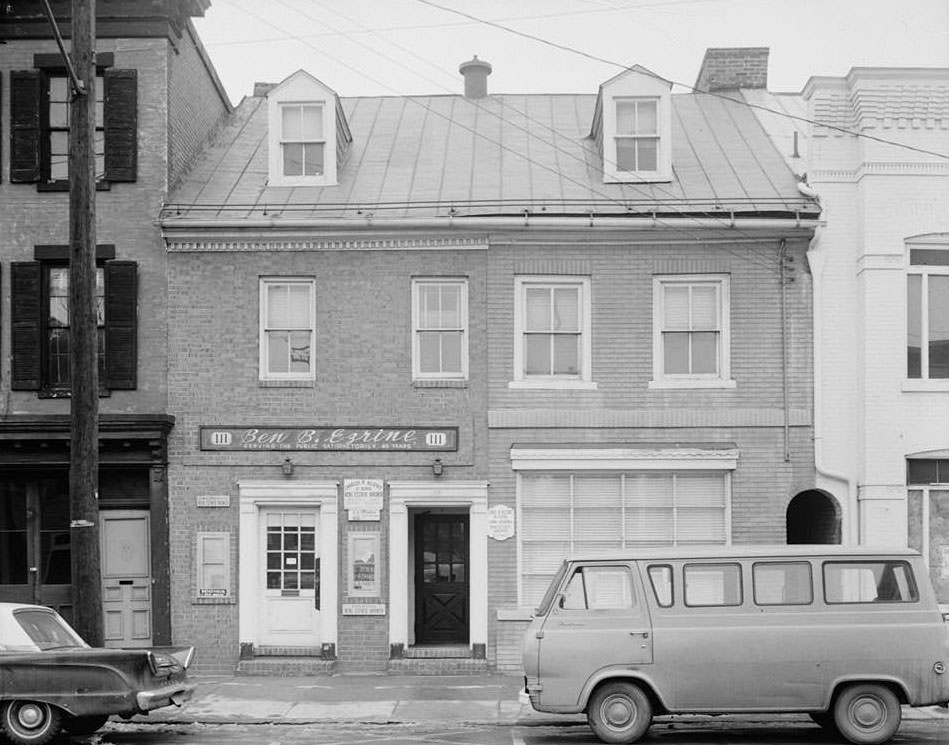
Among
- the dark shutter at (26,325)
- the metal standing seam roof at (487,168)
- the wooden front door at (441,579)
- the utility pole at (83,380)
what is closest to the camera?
the utility pole at (83,380)

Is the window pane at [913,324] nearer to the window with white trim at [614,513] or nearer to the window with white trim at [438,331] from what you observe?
the window with white trim at [614,513]

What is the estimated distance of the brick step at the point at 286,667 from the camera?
17172mm

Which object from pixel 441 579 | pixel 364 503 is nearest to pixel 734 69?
pixel 441 579

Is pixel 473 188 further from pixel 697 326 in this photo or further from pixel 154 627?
pixel 154 627

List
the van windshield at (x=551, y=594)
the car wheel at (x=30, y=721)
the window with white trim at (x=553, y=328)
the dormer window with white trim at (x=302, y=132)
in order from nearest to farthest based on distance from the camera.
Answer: the car wheel at (x=30, y=721), the van windshield at (x=551, y=594), the window with white trim at (x=553, y=328), the dormer window with white trim at (x=302, y=132)

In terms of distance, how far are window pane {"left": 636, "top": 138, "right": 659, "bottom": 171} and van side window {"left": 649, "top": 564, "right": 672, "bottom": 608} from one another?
25.8 ft

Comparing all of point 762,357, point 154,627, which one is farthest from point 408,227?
point 154,627

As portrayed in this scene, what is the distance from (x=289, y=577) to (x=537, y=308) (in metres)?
5.28

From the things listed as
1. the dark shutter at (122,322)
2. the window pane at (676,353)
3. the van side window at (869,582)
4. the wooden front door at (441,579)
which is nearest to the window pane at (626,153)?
the window pane at (676,353)

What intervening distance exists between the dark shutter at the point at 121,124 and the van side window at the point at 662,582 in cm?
972

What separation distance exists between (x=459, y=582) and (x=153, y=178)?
750 centimetres

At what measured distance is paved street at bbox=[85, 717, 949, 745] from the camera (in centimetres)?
1279

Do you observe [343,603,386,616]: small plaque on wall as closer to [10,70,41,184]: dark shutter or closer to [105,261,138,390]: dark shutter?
[105,261,138,390]: dark shutter

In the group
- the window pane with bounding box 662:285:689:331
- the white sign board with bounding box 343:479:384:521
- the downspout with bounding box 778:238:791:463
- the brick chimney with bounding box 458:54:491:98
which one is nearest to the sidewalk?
the white sign board with bounding box 343:479:384:521
